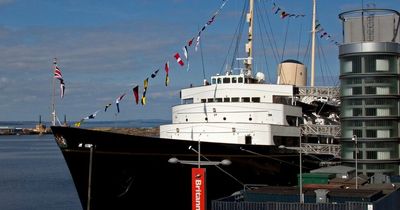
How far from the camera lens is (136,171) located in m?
36.9

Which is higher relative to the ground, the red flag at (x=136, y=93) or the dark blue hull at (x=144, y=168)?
the red flag at (x=136, y=93)

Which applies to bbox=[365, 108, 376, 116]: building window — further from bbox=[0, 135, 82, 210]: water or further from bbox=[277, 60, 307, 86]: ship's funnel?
bbox=[0, 135, 82, 210]: water

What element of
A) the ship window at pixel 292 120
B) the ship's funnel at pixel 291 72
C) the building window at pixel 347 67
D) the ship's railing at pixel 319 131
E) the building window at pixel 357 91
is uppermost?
the ship's funnel at pixel 291 72

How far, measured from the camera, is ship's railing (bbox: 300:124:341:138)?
46.8 metres

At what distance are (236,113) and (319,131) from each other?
25.2ft

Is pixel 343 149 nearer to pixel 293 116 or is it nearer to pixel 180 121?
pixel 293 116

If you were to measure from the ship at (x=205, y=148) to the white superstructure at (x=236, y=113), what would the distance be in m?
0.07

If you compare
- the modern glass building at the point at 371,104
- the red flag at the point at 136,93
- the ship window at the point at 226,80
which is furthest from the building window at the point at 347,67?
the red flag at the point at 136,93

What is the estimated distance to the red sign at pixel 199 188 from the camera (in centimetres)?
2619

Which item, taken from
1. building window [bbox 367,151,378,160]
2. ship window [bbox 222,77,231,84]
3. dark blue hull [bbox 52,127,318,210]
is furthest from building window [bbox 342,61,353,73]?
dark blue hull [bbox 52,127,318,210]

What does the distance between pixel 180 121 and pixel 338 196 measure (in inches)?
788

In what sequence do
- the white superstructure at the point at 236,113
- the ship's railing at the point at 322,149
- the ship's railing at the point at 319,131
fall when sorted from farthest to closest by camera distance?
the ship's railing at the point at 322,149 < the ship's railing at the point at 319,131 < the white superstructure at the point at 236,113

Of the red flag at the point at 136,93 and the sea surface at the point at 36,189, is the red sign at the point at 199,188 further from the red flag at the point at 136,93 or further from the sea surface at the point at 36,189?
the sea surface at the point at 36,189

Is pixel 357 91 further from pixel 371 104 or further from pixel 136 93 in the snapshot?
pixel 136 93
